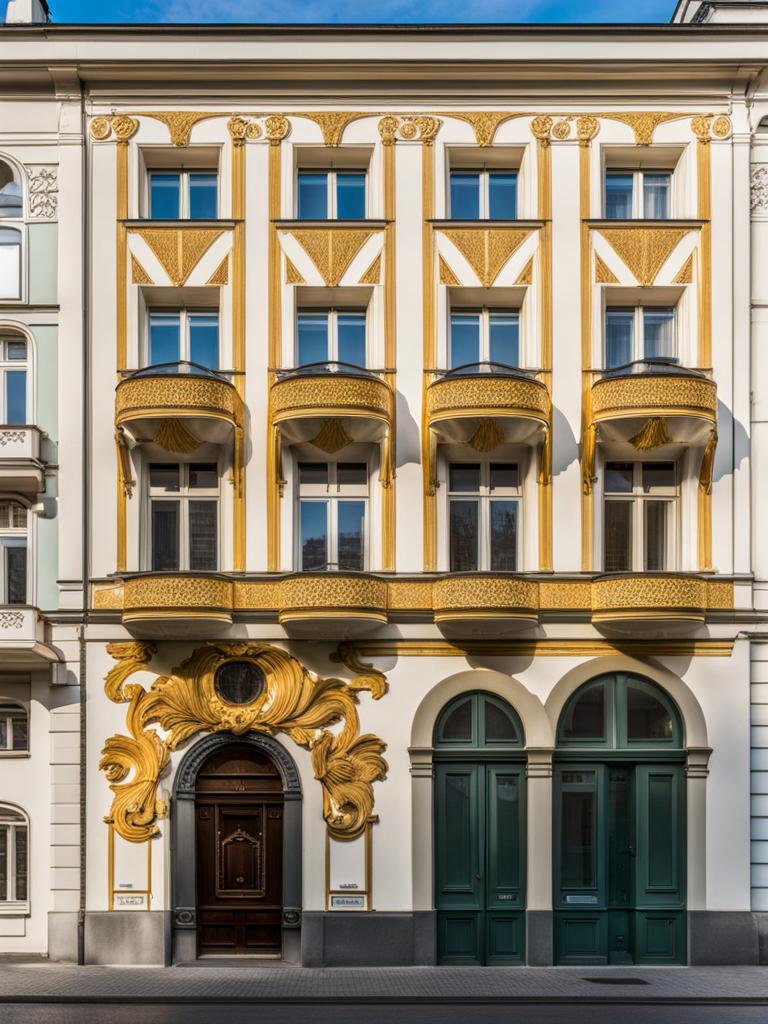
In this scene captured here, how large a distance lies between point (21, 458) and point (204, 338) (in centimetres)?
379

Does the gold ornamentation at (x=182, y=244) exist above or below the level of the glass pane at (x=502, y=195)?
below

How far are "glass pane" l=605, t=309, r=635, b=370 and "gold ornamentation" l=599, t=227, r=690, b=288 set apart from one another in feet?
2.55

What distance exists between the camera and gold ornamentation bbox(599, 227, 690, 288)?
1892cm

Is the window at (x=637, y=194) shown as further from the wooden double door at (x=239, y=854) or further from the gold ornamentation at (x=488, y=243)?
the wooden double door at (x=239, y=854)

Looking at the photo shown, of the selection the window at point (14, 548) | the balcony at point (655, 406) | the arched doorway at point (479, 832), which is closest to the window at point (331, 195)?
the balcony at point (655, 406)

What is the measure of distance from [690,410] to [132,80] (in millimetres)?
11193

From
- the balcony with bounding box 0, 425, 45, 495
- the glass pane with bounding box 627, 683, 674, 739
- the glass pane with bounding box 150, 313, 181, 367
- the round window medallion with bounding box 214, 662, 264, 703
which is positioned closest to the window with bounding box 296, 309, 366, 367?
the glass pane with bounding box 150, 313, 181, 367

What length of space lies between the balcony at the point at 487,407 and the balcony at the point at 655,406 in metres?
1.05

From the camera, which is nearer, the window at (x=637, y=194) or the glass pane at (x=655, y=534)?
the glass pane at (x=655, y=534)

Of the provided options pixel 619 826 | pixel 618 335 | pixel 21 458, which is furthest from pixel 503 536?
pixel 21 458

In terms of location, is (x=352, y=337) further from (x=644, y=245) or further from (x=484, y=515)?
(x=644, y=245)

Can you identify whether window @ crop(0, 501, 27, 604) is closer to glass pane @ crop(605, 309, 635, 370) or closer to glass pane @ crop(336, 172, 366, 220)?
glass pane @ crop(336, 172, 366, 220)

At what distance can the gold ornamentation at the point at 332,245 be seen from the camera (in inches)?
743

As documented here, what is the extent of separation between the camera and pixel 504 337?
19.4m
